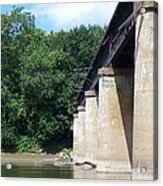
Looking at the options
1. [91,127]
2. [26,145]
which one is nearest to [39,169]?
[26,145]

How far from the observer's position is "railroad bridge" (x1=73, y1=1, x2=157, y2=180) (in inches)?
189

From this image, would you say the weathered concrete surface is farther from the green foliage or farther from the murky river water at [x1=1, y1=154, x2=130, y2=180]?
the green foliage

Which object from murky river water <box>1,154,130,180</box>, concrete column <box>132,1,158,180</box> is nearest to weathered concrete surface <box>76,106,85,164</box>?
murky river water <box>1,154,130,180</box>

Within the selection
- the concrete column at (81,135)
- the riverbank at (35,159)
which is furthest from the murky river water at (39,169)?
the concrete column at (81,135)

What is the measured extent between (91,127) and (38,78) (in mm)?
624

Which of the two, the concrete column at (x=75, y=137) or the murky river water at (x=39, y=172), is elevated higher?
the concrete column at (x=75, y=137)

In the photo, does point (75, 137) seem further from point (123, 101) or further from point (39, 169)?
point (123, 101)

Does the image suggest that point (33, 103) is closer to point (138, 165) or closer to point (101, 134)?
point (101, 134)

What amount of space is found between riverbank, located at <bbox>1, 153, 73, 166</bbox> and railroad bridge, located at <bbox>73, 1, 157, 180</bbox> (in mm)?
112

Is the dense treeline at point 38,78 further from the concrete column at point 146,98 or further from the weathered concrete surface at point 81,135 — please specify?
the concrete column at point 146,98

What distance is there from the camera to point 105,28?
5207mm

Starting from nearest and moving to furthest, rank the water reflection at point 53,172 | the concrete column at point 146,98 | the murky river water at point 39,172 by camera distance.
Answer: the concrete column at point 146,98 → the water reflection at point 53,172 → the murky river water at point 39,172

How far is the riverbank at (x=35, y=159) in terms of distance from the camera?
5.25 meters

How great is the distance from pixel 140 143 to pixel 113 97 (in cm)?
67
